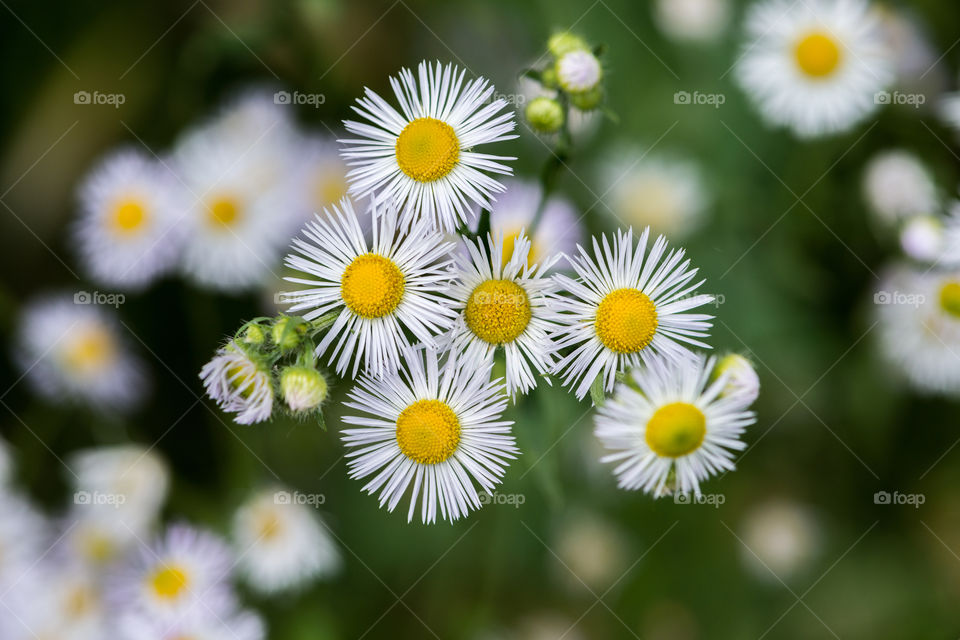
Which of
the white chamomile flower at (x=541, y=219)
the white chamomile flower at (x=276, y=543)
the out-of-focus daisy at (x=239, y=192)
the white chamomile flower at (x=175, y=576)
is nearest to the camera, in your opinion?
the white chamomile flower at (x=541, y=219)

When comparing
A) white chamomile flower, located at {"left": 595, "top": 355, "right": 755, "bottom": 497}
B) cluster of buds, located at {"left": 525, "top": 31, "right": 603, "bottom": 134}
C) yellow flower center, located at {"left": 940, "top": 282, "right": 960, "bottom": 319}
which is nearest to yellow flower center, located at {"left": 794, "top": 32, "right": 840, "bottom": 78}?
yellow flower center, located at {"left": 940, "top": 282, "right": 960, "bottom": 319}

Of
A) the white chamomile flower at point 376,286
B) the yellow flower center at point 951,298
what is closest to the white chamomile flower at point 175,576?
the white chamomile flower at point 376,286

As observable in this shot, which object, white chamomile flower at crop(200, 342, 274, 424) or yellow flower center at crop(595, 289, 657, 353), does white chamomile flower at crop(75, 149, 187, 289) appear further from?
yellow flower center at crop(595, 289, 657, 353)

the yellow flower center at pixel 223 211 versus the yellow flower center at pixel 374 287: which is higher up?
the yellow flower center at pixel 223 211

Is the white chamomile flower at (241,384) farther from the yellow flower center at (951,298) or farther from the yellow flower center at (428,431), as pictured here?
the yellow flower center at (951,298)

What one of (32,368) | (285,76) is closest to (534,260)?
(285,76)

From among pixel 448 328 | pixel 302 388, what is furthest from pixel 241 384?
pixel 448 328
